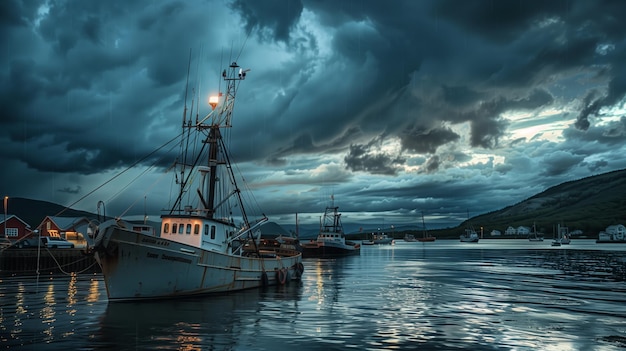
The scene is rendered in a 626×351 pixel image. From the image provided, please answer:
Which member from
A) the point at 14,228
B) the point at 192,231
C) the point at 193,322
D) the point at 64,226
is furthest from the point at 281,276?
the point at 14,228

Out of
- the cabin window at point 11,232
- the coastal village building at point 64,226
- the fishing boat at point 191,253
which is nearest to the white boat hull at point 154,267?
the fishing boat at point 191,253

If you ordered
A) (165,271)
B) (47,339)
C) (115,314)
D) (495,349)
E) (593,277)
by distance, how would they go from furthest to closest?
(593,277), (165,271), (115,314), (47,339), (495,349)

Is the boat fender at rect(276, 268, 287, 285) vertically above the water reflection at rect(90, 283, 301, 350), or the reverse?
the boat fender at rect(276, 268, 287, 285)

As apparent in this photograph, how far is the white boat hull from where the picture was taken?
2609cm

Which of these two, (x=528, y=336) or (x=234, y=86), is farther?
(x=234, y=86)

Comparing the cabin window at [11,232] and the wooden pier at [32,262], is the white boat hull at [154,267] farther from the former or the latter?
the cabin window at [11,232]

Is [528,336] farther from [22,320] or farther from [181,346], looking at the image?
[22,320]

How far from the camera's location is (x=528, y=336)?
63.1 ft

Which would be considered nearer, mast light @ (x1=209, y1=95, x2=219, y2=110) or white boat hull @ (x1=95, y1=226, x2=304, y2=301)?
white boat hull @ (x1=95, y1=226, x2=304, y2=301)

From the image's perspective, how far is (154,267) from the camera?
27.1 meters

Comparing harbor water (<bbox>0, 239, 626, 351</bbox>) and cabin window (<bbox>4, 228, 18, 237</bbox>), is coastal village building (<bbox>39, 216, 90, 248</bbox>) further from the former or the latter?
harbor water (<bbox>0, 239, 626, 351</bbox>)

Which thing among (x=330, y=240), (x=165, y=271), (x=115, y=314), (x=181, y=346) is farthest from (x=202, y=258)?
(x=330, y=240)

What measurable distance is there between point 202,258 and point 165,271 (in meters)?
2.45

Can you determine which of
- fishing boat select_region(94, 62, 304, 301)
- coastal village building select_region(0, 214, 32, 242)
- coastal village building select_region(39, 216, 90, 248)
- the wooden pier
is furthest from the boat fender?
coastal village building select_region(0, 214, 32, 242)
